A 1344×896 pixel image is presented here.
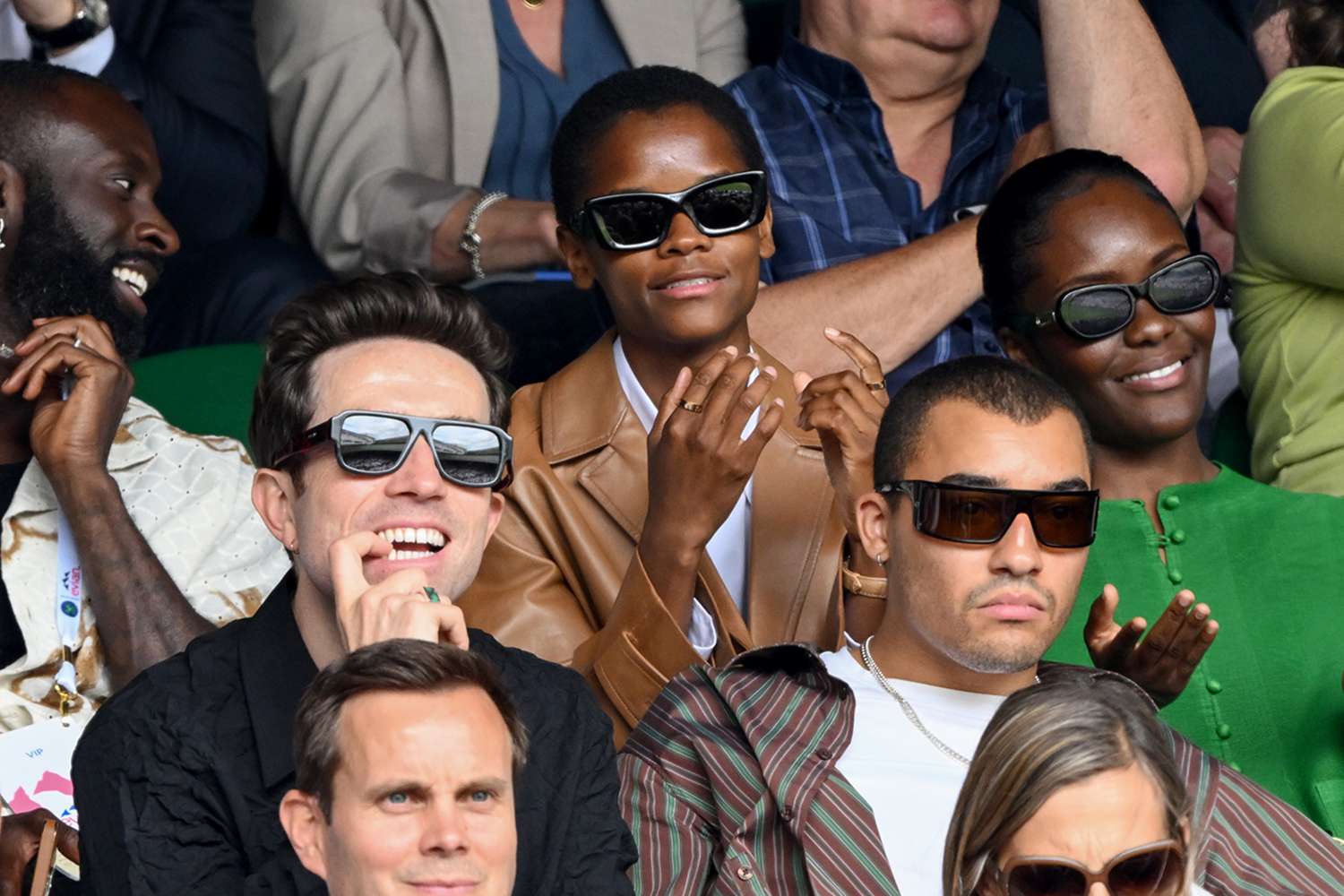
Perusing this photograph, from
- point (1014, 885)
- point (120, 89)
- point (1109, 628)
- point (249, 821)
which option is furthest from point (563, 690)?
point (120, 89)

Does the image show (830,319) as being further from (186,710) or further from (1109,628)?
(186,710)

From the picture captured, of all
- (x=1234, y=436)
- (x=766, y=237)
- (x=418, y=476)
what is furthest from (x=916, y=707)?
(x=1234, y=436)

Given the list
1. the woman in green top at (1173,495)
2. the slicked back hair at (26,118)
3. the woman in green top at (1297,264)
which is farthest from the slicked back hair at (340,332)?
the woman in green top at (1297,264)

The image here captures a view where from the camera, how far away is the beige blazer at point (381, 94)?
15.0 feet

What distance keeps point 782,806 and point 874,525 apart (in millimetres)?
474

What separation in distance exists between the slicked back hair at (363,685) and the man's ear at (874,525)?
852 mm

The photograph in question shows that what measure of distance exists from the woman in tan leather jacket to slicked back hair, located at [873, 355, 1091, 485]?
16cm

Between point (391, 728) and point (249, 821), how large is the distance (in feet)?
1.28

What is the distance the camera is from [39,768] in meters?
3.34

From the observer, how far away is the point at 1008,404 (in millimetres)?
3180

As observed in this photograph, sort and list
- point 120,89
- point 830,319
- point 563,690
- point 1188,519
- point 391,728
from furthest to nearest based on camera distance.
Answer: point 120,89 → point 830,319 → point 1188,519 → point 563,690 → point 391,728

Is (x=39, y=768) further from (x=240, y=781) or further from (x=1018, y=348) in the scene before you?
(x=1018, y=348)

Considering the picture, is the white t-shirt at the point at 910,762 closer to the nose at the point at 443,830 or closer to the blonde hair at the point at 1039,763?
the blonde hair at the point at 1039,763

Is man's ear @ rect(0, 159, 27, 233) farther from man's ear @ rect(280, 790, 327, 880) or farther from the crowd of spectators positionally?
man's ear @ rect(280, 790, 327, 880)
